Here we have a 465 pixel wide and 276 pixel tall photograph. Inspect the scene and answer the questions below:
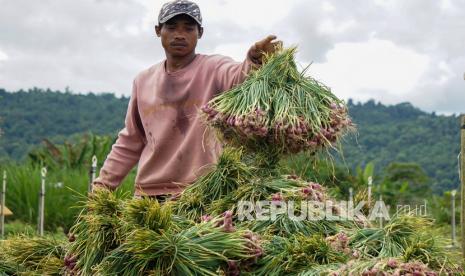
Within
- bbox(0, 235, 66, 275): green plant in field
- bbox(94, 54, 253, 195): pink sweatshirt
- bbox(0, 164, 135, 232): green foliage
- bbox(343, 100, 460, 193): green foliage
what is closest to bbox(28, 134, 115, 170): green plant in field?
bbox(0, 164, 135, 232): green foliage

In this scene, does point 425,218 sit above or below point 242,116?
below

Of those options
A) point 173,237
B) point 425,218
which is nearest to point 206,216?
point 173,237

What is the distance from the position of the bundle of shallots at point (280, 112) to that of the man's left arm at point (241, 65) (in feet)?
0.50

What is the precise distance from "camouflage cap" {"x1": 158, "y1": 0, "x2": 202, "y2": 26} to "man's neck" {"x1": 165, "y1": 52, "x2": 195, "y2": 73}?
205 mm

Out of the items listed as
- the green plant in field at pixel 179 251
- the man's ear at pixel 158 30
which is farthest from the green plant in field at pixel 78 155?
the green plant in field at pixel 179 251

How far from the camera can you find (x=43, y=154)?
675 inches

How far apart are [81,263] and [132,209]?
374 mm

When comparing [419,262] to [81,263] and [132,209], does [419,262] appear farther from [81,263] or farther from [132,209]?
[81,263]

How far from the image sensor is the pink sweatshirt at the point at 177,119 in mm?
3846

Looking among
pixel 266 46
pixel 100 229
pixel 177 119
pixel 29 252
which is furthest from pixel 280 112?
pixel 29 252

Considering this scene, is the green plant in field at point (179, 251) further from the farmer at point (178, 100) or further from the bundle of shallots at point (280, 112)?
the farmer at point (178, 100)

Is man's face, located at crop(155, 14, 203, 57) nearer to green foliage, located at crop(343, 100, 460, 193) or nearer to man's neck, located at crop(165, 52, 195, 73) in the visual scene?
man's neck, located at crop(165, 52, 195, 73)

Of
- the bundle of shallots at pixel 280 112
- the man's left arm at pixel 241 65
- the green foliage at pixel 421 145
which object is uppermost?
the green foliage at pixel 421 145

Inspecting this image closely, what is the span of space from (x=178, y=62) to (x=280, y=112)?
1027 millimetres
